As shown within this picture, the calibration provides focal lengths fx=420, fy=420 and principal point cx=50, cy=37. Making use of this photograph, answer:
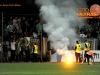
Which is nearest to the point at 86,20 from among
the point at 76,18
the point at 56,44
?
the point at 76,18

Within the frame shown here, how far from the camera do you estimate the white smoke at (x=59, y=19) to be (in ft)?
106

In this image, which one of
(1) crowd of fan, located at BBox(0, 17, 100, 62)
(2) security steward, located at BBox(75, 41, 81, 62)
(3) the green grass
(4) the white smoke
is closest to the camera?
(3) the green grass

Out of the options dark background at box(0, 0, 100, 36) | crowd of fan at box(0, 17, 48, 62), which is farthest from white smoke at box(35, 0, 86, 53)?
dark background at box(0, 0, 100, 36)

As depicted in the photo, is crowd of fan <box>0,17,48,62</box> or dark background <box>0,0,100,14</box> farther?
dark background <box>0,0,100,14</box>

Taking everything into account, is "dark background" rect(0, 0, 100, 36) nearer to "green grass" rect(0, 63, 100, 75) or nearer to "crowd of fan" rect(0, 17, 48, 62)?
"crowd of fan" rect(0, 17, 48, 62)

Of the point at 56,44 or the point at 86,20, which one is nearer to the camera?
the point at 56,44

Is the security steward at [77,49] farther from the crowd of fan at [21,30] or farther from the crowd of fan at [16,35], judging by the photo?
the crowd of fan at [16,35]

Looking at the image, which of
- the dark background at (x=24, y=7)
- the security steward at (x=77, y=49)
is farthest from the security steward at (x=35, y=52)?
the dark background at (x=24, y=7)

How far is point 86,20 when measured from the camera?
116 ft

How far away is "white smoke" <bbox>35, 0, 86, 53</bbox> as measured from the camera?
32344 mm

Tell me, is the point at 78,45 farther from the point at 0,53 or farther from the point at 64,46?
the point at 0,53

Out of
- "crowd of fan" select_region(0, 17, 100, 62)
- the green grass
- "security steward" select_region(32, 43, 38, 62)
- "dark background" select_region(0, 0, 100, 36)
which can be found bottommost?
the green grass

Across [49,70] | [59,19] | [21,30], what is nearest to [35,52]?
[21,30]

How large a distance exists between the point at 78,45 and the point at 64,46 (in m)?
1.18
